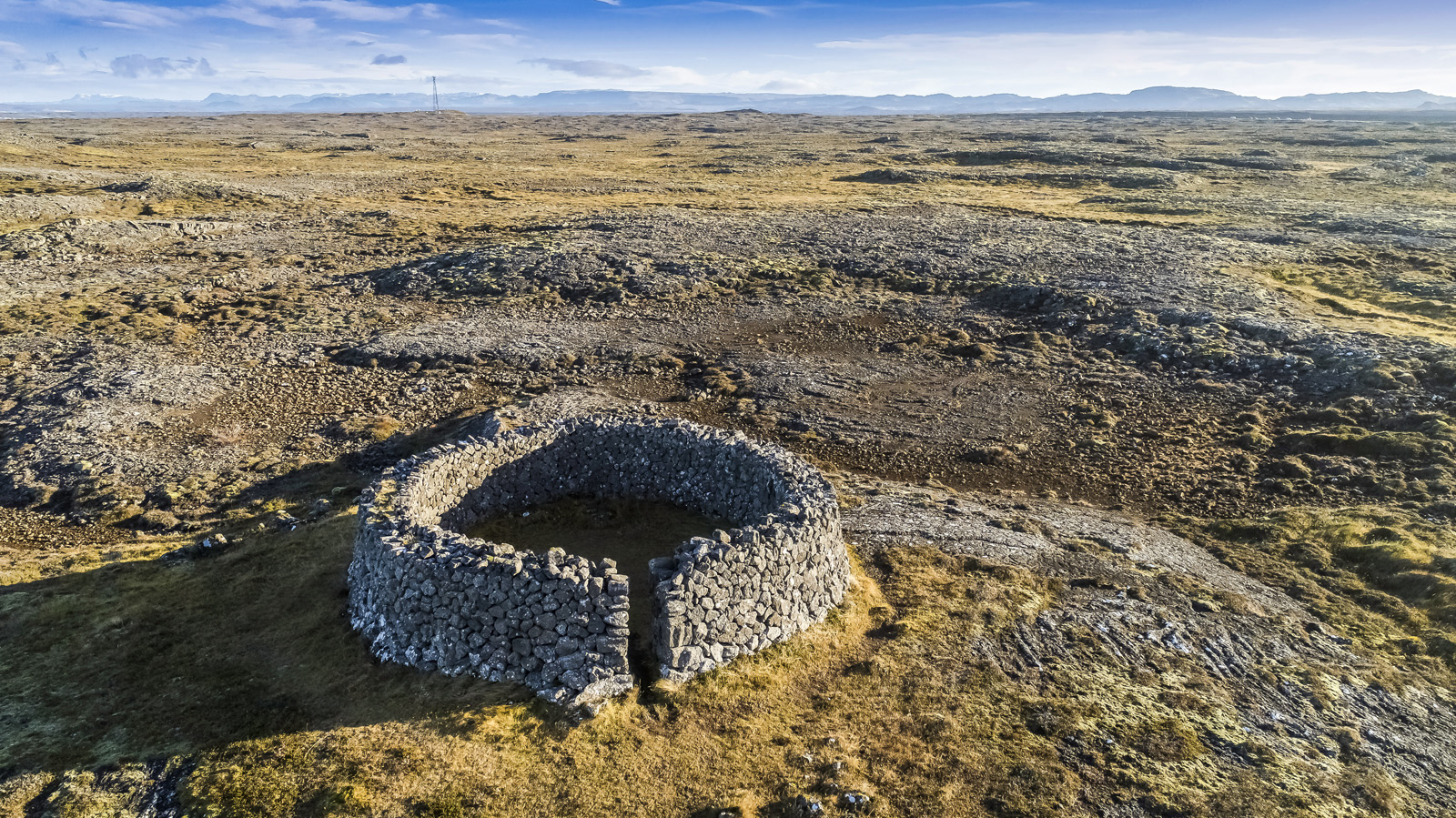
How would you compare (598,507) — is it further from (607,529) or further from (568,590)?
(568,590)

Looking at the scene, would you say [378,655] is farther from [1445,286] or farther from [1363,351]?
[1445,286]

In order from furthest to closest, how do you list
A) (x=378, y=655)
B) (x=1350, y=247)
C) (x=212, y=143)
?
(x=212, y=143)
(x=1350, y=247)
(x=378, y=655)

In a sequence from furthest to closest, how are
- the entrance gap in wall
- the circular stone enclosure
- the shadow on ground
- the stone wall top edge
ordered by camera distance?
the entrance gap in wall, the stone wall top edge, the circular stone enclosure, the shadow on ground

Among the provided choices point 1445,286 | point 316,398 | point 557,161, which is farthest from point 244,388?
point 557,161

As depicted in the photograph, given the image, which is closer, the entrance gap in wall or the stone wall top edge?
the stone wall top edge

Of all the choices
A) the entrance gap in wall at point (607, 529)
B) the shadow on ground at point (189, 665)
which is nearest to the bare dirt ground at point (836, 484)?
the shadow on ground at point (189, 665)

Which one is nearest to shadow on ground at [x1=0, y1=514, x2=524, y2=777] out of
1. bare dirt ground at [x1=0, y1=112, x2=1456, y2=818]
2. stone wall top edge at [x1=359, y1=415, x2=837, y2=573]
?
bare dirt ground at [x1=0, y1=112, x2=1456, y2=818]

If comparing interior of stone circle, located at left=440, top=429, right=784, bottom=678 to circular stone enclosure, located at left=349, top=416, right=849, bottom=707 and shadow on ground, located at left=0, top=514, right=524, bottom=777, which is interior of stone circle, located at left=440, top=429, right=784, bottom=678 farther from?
shadow on ground, located at left=0, top=514, right=524, bottom=777

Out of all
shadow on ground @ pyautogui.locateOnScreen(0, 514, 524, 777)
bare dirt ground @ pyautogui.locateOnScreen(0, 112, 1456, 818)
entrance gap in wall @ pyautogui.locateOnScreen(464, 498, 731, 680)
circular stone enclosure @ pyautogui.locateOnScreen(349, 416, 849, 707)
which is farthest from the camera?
entrance gap in wall @ pyautogui.locateOnScreen(464, 498, 731, 680)
